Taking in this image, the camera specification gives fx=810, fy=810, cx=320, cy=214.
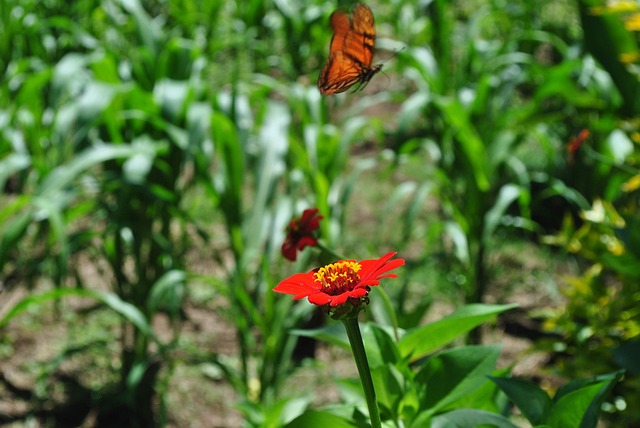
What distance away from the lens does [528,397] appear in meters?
0.77

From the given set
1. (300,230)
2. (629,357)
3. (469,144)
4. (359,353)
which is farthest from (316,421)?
(469,144)

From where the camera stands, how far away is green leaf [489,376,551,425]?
0.76m

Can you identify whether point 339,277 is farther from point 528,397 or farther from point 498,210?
point 498,210

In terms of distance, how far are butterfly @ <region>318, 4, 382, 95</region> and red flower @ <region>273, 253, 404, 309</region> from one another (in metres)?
0.15

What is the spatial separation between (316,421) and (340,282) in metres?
0.15

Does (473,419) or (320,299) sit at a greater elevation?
(320,299)

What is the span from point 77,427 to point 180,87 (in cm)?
87

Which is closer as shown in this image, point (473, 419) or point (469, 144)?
point (473, 419)

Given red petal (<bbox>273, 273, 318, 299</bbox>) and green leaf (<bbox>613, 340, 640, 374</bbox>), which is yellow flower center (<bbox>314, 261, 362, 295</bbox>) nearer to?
red petal (<bbox>273, 273, 318, 299</bbox>)

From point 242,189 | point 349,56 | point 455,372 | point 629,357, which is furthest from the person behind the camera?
point 242,189

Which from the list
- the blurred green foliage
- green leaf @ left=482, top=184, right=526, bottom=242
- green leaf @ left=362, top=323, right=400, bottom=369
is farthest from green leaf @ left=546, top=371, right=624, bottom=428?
green leaf @ left=482, top=184, right=526, bottom=242

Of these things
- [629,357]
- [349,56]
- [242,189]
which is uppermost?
[349,56]

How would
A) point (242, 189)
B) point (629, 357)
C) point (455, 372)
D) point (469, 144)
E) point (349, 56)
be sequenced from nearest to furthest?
point (349, 56), point (455, 372), point (629, 357), point (469, 144), point (242, 189)

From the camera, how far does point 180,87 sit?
1.96 meters
